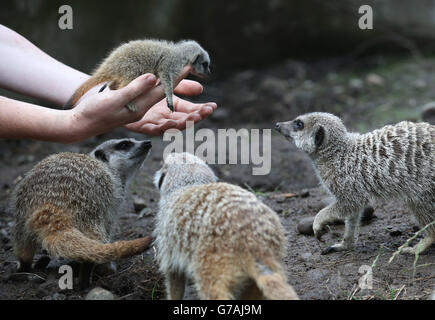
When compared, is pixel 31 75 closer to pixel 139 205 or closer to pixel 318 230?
pixel 139 205

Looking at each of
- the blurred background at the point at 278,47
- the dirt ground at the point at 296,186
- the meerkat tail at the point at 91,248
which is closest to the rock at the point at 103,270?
the dirt ground at the point at 296,186

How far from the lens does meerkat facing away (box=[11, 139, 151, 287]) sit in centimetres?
252

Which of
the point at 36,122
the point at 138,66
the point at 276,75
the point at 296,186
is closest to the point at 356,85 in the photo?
the point at 276,75

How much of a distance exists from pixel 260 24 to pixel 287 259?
502cm

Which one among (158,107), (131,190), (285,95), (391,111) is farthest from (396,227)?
(285,95)

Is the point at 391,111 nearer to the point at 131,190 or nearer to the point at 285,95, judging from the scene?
the point at 285,95

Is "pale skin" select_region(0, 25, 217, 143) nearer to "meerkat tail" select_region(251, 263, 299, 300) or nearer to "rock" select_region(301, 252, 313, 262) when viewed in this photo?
"rock" select_region(301, 252, 313, 262)

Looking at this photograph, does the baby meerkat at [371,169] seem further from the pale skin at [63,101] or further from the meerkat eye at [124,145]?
the meerkat eye at [124,145]

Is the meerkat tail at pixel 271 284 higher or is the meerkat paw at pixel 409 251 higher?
the meerkat paw at pixel 409 251

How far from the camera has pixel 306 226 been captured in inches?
130

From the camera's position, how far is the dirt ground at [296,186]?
8.92ft

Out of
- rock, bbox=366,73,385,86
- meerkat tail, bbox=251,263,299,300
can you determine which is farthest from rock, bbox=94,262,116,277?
rock, bbox=366,73,385,86

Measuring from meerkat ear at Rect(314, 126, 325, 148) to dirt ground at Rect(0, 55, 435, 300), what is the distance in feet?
1.89

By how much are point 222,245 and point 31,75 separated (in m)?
2.09
